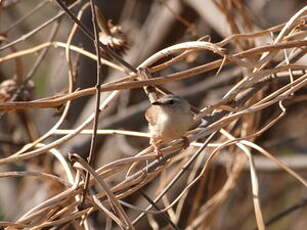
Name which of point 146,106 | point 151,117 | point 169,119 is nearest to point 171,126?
point 169,119

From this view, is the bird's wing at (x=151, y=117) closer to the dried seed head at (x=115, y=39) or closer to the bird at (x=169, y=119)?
the bird at (x=169, y=119)

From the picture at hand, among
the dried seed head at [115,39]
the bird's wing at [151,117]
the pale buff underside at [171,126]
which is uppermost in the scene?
the dried seed head at [115,39]

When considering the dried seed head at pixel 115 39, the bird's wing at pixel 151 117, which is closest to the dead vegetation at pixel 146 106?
the dried seed head at pixel 115 39

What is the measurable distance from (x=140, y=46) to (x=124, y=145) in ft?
2.11

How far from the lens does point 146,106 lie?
3467 millimetres

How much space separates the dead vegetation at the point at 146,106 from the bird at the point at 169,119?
50 mm

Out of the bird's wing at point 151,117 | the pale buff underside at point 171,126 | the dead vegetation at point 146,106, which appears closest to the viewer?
the dead vegetation at point 146,106

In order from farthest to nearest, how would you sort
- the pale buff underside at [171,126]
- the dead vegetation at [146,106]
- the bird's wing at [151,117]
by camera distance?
the bird's wing at [151,117] < the pale buff underside at [171,126] < the dead vegetation at [146,106]

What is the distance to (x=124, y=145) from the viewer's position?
3.83 metres

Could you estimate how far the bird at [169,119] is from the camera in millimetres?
1891

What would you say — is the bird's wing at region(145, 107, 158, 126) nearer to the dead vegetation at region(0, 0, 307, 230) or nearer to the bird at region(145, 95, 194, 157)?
the bird at region(145, 95, 194, 157)

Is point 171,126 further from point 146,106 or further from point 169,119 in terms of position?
point 146,106

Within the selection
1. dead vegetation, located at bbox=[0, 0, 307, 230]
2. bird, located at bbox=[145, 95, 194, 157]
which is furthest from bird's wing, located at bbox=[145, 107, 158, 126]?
dead vegetation, located at bbox=[0, 0, 307, 230]

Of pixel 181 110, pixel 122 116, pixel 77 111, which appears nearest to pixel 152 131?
pixel 181 110
